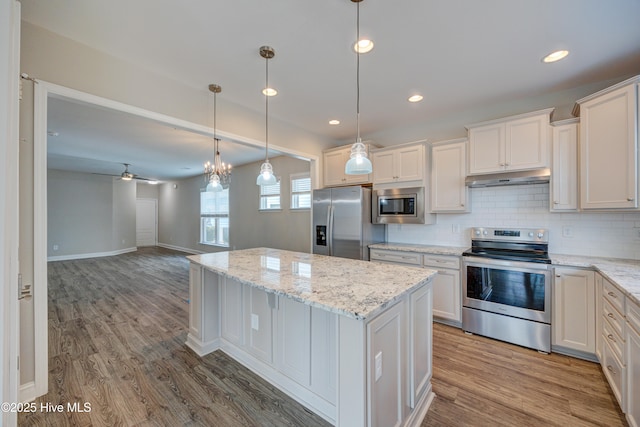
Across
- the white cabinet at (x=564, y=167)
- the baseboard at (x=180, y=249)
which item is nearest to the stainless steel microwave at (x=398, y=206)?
the white cabinet at (x=564, y=167)

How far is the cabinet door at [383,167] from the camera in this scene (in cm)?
379

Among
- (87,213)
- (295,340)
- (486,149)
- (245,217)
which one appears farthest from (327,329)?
(87,213)

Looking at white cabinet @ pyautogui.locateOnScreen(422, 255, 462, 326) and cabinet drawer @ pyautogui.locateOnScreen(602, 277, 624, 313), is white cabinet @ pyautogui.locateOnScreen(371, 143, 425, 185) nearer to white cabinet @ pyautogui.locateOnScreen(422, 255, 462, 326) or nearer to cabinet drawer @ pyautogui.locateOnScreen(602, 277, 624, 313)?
white cabinet @ pyautogui.locateOnScreen(422, 255, 462, 326)

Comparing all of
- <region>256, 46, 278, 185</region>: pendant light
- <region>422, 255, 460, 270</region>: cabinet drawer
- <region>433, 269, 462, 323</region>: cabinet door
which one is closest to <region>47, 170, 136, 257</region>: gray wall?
<region>256, 46, 278, 185</region>: pendant light

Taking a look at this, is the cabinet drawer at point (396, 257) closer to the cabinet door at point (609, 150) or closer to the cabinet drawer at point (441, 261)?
the cabinet drawer at point (441, 261)

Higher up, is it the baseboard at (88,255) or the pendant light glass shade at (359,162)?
the pendant light glass shade at (359,162)

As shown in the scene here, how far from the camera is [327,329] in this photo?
5.74 feet

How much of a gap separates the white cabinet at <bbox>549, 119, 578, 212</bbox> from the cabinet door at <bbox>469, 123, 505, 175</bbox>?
0.46 metres

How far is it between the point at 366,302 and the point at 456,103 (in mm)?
3082

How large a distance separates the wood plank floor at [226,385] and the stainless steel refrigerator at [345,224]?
4.72 feet

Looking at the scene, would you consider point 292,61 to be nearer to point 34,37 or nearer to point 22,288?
point 34,37

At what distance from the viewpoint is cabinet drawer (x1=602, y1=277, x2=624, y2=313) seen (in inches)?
68.6

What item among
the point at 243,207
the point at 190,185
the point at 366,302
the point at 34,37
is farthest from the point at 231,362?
the point at 190,185

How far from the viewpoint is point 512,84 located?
2754 millimetres
